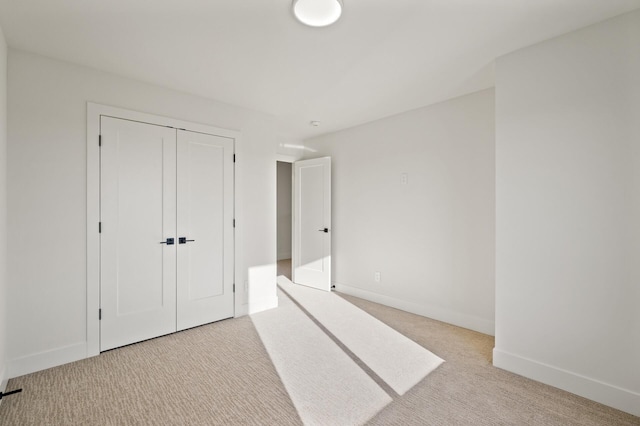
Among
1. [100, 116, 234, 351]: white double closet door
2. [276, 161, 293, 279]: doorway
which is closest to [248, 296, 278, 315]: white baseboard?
[100, 116, 234, 351]: white double closet door

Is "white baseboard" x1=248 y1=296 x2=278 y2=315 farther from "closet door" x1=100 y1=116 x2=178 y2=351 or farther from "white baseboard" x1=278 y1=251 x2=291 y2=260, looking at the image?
"white baseboard" x1=278 y1=251 x2=291 y2=260

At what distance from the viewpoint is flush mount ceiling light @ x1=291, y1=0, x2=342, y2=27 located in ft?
6.05

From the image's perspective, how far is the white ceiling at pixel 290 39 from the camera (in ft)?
6.32

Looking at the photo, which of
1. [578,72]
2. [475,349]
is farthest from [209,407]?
[578,72]

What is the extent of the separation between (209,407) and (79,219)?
1980mm

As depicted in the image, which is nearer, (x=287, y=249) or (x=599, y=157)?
(x=599, y=157)

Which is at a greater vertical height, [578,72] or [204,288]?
[578,72]

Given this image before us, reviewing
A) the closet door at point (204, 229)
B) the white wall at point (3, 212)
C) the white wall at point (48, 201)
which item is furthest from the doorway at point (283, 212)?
the white wall at point (3, 212)

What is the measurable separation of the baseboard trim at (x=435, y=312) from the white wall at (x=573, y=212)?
763mm

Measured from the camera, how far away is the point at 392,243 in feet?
13.5

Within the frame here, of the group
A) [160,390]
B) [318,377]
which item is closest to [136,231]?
[160,390]

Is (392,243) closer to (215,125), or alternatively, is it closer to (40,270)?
(215,125)

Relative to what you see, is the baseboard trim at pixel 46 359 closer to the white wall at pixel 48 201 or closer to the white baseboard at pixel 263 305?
the white wall at pixel 48 201

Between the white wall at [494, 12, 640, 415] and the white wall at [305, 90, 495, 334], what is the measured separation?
0.75 m
